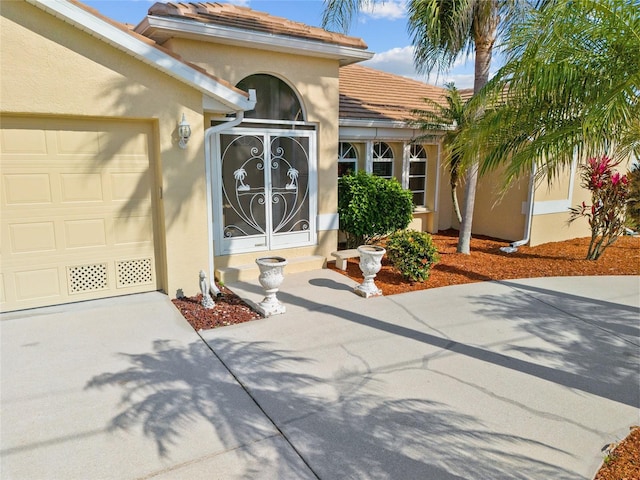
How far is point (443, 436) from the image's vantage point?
3.80m

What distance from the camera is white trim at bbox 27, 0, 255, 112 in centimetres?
553

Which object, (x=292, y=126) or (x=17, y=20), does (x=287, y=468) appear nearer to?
(x=17, y=20)

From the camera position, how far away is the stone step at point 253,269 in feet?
26.1

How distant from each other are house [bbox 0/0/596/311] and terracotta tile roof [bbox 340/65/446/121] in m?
2.37

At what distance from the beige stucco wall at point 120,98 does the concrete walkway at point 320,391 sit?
0.95 m

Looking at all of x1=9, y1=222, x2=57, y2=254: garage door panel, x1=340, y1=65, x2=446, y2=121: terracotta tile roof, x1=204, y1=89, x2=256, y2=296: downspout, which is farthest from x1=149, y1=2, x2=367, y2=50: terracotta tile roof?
x1=9, y1=222, x2=57, y2=254: garage door panel

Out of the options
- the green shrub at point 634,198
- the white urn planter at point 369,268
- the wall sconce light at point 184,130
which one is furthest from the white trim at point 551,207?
the wall sconce light at point 184,130

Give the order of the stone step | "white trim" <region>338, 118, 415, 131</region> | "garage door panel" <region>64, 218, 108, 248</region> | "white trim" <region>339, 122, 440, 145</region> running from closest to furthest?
1. "garage door panel" <region>64, 218, 108, 248</region>
2. the stone step
3. "white trim" <region>338, 118, 415, 131</region>
4. "white trim" <region>339, 122, 440, 145</region>

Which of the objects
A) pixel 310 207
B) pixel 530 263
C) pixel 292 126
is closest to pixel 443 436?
pixel 310 207

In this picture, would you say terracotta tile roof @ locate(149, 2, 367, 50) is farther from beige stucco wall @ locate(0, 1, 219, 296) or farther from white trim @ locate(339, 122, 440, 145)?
white trim @ locate(339, 122, 440, 145)

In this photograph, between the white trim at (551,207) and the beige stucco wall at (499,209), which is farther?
the beige stucco wall at (499,209)

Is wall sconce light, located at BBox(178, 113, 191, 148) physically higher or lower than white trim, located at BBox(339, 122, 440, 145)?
lower

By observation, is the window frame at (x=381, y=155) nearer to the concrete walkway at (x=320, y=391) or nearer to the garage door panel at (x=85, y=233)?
the concrete walkway at (x=320, y=391)

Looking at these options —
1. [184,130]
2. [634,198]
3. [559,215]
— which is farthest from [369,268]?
[559,215]
